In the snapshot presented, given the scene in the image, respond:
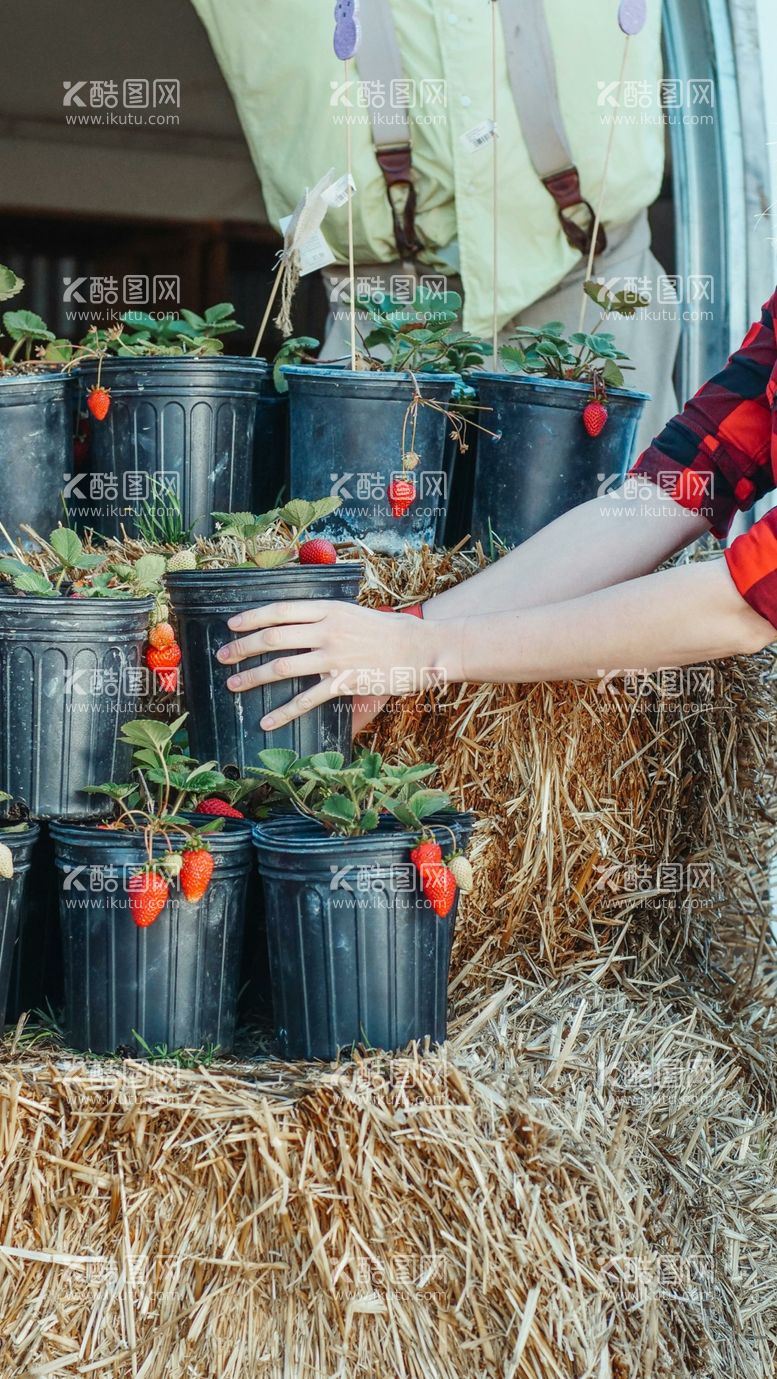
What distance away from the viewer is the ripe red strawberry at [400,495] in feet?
6.18

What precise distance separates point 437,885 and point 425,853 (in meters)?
0.04

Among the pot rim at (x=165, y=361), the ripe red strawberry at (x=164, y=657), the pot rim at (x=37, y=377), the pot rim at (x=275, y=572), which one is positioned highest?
the pot rim at (x=165, y=361)

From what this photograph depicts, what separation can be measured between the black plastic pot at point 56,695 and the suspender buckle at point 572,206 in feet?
5.18

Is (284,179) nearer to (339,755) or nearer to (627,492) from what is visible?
(627,492)

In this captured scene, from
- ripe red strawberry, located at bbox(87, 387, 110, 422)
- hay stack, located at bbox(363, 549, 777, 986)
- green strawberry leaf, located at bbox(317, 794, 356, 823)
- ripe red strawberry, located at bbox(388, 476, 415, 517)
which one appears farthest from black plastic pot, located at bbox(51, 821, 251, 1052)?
ripe red strawberry, located at bbox(87, 387, 110, 422)

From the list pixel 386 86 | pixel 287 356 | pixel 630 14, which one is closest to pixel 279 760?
pixel 287 356

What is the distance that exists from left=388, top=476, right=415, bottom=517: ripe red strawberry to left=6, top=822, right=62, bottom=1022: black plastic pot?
69cm

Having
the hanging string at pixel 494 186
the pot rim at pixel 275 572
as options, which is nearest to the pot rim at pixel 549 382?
the hanging string at pixel 494 186

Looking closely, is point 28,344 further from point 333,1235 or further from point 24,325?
point 333,1235

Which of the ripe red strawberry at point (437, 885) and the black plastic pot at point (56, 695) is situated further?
the black plastic pot at point (56, 695)

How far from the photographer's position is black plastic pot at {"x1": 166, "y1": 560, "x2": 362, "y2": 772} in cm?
158

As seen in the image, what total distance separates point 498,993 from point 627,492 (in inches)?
27.7

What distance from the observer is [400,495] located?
188 cm

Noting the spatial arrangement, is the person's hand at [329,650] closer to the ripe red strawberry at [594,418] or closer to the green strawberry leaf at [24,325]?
the ripe red strawberry at [594,418]
